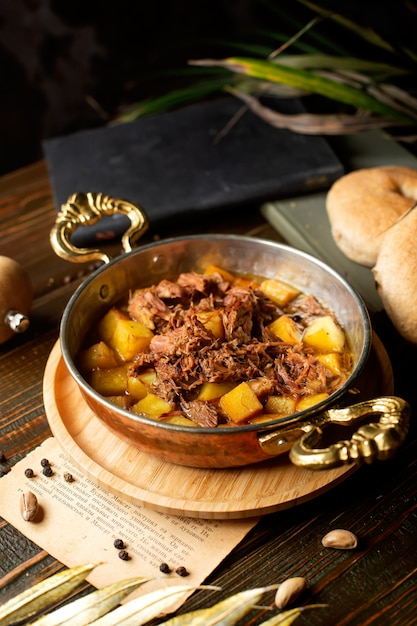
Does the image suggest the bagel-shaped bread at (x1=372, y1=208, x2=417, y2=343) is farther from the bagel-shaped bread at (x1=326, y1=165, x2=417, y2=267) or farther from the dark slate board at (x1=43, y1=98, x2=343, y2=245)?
the dark slate board at (x1=43, y1=98, x2=343, y2=245)

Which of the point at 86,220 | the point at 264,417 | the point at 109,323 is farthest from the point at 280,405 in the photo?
the point at 86,220

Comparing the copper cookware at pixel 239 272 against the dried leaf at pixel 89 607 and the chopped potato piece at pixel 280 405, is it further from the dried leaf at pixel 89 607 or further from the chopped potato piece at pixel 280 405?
the dried leaf at pixel 89 607

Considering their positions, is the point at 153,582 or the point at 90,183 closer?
the point at 153,582

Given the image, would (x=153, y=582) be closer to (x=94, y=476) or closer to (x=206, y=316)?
(x=94, y=476)

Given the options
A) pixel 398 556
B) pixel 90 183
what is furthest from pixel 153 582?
pixel 90 183

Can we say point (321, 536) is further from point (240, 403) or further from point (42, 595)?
point (42, 595)

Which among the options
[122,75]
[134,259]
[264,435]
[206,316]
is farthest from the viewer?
[122,75]
